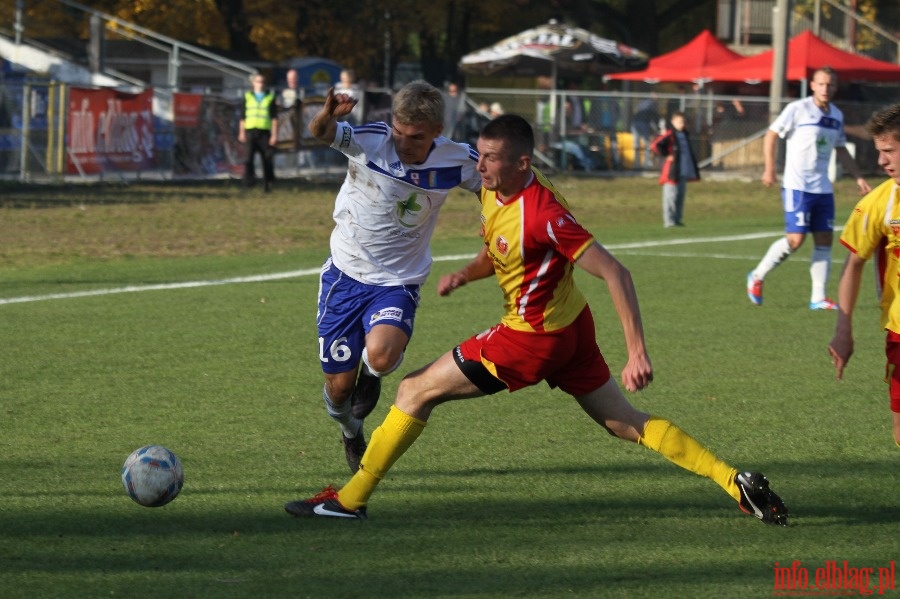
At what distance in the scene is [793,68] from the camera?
115 feet

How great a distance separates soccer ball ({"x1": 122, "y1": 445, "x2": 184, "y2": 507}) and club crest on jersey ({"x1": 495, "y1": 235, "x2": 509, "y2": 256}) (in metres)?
1.66

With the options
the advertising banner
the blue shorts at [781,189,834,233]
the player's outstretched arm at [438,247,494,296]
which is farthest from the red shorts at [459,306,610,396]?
the advertising banner

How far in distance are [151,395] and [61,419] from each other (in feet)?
2.58

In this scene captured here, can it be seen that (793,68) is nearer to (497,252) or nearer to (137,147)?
(137,147)

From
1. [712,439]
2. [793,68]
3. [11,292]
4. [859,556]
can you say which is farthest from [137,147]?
[859,556]

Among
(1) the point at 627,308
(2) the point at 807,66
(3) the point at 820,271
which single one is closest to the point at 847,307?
(1) the point at 627,308

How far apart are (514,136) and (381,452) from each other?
141 centimetres

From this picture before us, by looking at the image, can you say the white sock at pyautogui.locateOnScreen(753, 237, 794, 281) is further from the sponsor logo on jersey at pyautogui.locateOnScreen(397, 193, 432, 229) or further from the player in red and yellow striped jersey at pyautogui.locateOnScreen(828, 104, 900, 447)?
the player in red and yellow striped jersey at pyautogui.locateOnScreen(828, 104, 900, 447)

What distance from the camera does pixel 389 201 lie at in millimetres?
6457

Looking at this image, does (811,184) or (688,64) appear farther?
(688,64)

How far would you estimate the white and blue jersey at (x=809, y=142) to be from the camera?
12781mm

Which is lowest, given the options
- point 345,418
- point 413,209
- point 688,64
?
point 345,418

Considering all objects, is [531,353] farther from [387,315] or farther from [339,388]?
[339,388]

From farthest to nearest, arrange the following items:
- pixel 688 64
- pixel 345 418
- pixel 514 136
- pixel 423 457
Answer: pixel 688 64 → pixel 423 457 → pixel 345 418 → pixel 514 136
